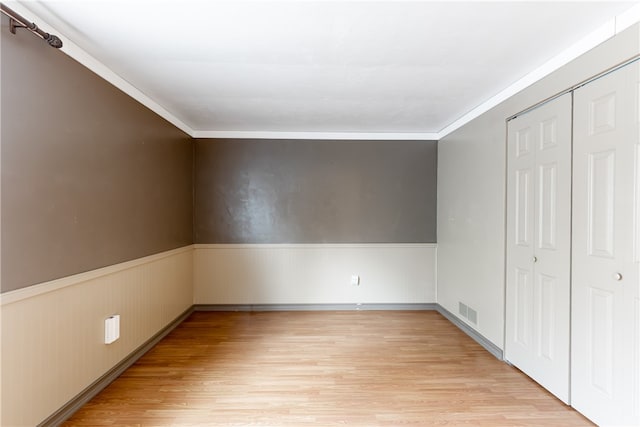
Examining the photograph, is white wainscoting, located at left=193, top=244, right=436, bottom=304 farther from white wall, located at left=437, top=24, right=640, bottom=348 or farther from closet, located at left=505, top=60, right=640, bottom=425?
closet, located at left=505, top=60, right=640, bottom=425

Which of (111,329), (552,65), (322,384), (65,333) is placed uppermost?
(552,65)

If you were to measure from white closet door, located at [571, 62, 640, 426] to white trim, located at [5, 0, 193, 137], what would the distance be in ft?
10.9

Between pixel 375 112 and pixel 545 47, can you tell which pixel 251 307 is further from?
pixel 545 47

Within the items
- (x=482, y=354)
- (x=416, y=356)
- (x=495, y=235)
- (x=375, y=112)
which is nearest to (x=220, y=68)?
(x=375, y=112)

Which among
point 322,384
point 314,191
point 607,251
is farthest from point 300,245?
point 607,251

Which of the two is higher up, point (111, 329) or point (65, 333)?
point (65, 333)

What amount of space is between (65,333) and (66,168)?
1049 mm

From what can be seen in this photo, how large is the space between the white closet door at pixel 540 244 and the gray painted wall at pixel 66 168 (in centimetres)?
331

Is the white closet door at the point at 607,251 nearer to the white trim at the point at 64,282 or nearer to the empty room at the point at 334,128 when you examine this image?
the empty room at the point at 334,128

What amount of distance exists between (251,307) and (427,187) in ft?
9.79

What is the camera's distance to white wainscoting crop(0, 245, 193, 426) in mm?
1683

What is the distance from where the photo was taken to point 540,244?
2455 mm

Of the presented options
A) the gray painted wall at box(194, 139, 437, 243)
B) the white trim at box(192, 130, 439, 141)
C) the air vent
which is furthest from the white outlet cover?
the air vent

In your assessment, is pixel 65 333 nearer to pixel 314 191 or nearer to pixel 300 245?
pixel 300 245
